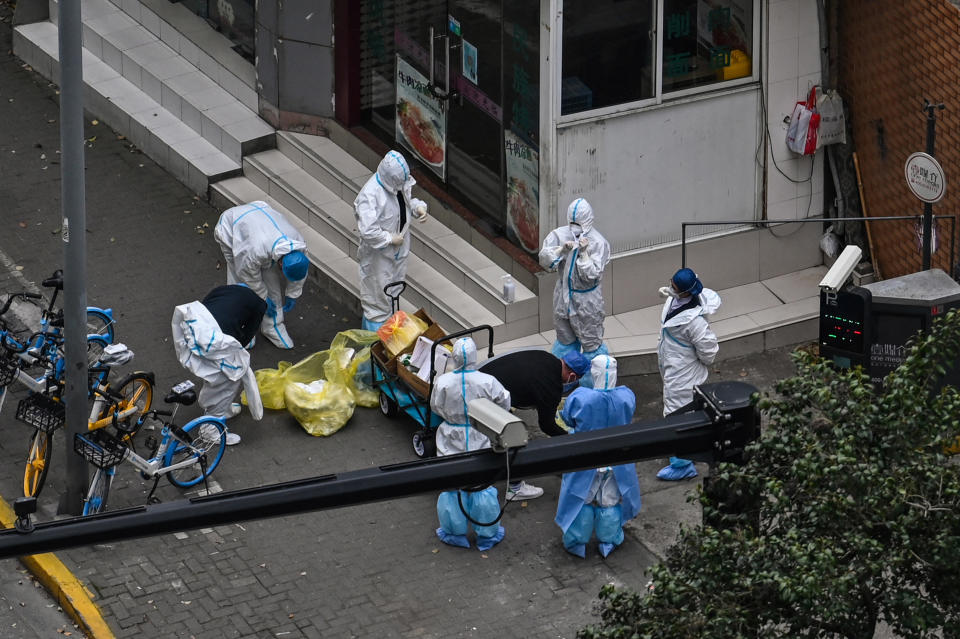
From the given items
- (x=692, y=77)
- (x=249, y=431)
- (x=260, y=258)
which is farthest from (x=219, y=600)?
(x=692, y=77)

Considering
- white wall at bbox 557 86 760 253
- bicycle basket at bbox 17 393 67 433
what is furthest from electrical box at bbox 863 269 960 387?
bicycle basket at bbox 17 393 67 433

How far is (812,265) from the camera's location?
16.6 metres

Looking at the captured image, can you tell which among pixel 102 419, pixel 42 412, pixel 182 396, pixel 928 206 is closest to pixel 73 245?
pixel 42 412

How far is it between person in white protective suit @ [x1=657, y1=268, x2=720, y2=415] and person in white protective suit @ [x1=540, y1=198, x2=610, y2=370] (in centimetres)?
103

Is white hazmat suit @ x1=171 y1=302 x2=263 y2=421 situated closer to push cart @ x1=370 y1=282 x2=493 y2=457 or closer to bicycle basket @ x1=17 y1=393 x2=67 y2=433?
push cart @ x1=370 y1=282 x2=493 y2=457

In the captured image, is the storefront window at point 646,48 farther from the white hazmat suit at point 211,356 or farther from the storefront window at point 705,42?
the white hazmat suit at point 211,356

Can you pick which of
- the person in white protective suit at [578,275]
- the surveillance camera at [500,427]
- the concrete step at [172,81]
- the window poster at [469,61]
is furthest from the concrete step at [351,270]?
the surveillance camera at [500,427]

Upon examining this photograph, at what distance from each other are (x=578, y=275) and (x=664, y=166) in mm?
A: 1862

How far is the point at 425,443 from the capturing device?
13602 millimetres

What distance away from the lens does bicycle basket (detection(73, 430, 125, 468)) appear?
486 inches

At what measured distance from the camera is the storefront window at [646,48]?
49.0 ft

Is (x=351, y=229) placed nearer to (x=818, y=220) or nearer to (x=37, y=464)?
(x=818, y=220)

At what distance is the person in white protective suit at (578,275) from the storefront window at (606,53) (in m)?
1.08

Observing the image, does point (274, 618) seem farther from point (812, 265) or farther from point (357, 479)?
point (812, 265)
